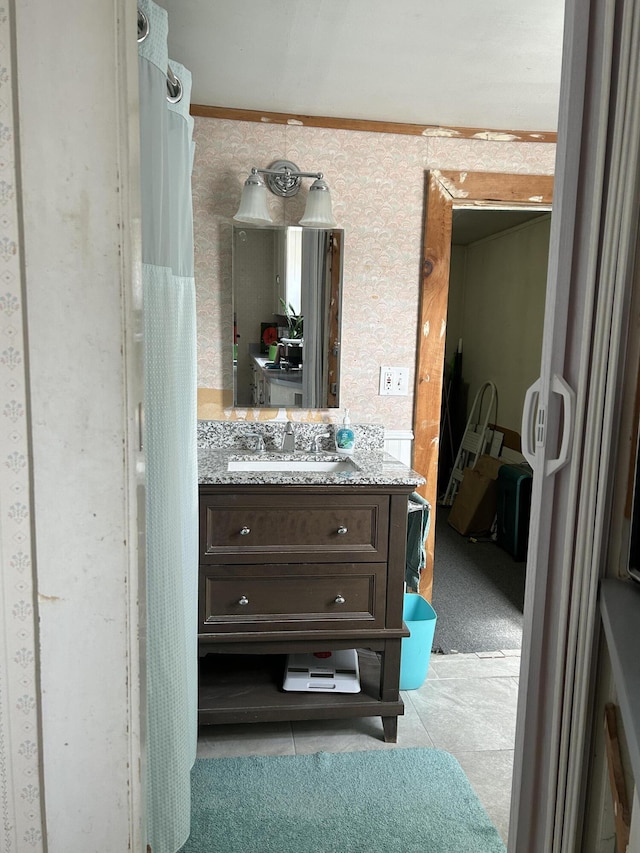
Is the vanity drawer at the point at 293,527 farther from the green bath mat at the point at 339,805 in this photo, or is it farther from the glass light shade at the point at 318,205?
the glass light shade at the point at 318,205

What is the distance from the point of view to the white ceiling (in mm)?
1835

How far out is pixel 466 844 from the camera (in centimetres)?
185

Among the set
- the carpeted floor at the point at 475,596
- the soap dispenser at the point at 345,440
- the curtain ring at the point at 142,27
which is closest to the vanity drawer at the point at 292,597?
the soap dispenser at the point at 345,440

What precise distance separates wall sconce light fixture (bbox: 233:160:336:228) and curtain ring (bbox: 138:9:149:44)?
124 centimetres

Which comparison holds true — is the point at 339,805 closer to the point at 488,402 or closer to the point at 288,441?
the point at 288,441

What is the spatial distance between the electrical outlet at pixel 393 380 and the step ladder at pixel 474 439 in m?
2.49

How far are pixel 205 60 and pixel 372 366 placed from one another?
1.32 metres

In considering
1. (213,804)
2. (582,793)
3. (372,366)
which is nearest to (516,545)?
(372,366)

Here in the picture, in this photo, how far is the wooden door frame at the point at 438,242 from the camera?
2801mm

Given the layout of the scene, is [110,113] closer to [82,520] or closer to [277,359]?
[82,520]

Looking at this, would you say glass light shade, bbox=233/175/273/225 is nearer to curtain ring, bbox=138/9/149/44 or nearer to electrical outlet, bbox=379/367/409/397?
electrical outlet, bbox=379/367/409/397

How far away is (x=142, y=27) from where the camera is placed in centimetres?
129

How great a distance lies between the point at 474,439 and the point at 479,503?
0.93 meters

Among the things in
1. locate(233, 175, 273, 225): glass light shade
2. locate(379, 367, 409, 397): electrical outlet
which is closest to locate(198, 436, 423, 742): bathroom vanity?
locate(379, 367, 409, 397): electrical outlet
